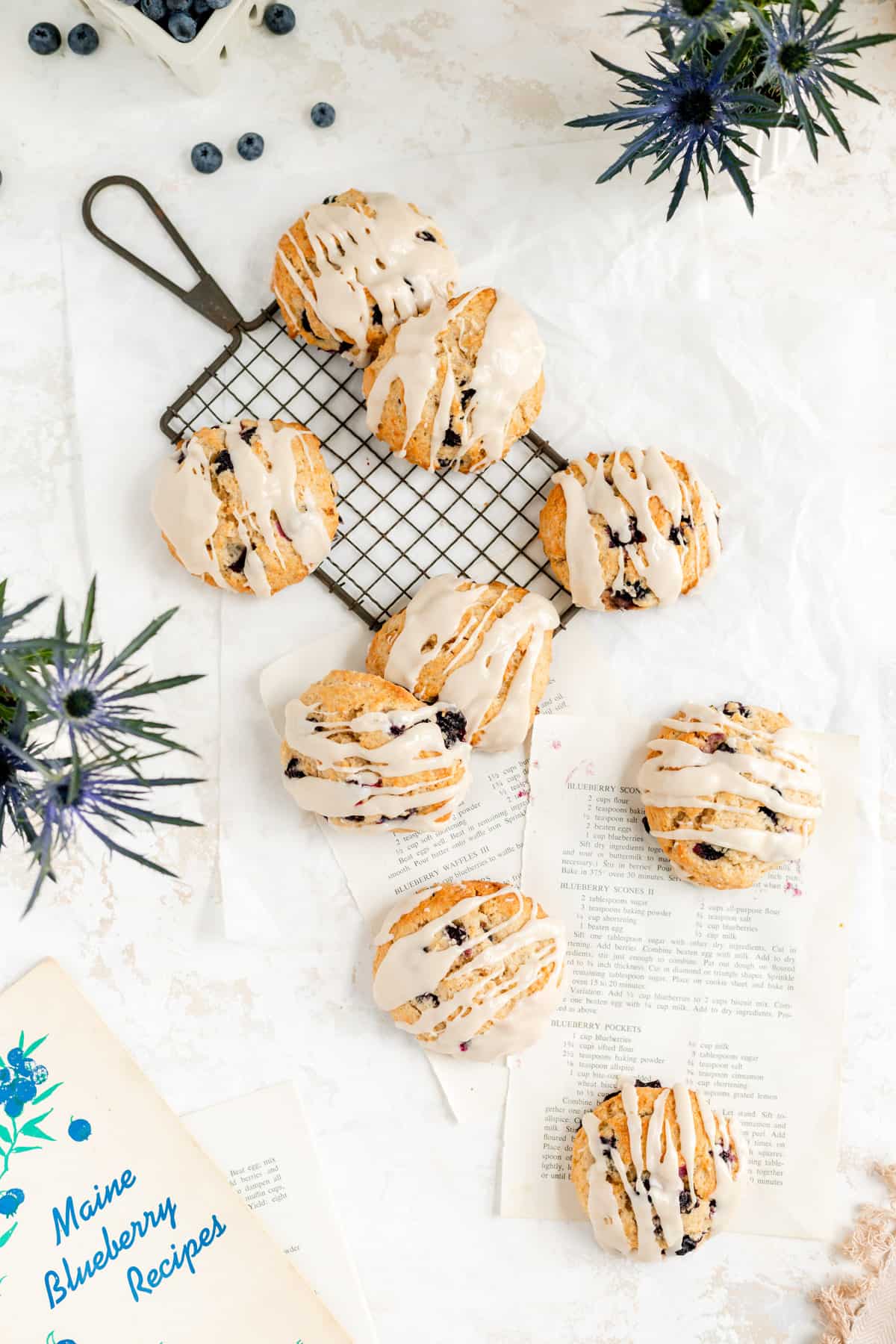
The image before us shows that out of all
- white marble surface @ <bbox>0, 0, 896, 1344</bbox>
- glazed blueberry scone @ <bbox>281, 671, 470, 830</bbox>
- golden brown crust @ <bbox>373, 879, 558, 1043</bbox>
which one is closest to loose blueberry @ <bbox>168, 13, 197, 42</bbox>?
white marble surface @ <bbox>0, 0, 896, 1344</bbox>

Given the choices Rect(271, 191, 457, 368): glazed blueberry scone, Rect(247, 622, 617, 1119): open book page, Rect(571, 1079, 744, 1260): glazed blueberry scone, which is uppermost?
Rect(271, 191, 457, 368): glazed blueberry scone

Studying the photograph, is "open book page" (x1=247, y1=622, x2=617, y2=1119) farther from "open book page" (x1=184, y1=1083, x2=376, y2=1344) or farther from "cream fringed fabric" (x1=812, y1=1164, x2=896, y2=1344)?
"cream fringed fabric" (x1=812, y1=1164, x2=896, y2=1344)

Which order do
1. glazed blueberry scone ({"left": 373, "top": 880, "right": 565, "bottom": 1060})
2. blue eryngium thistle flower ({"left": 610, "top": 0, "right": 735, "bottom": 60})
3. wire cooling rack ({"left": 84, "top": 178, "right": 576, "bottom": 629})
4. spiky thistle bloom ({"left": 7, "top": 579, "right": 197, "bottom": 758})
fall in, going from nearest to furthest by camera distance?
spiky thistle bloom ({"left": 7, "top": 579, "right": 197, "bottom": 758}) < blue eryngium thistle flower ({"left": 610, "top": 0, "right": 735, "bottom": 60}) < glazed blueberry scone ({"left": 373, "top": 880, "right": 565, "bottom": 1060}) < wire cooling rack ({"left": 84, "top": 178, "right": 576, "bottom": 629})

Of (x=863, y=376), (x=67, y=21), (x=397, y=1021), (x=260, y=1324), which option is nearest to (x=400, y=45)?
(x=67, y=21)

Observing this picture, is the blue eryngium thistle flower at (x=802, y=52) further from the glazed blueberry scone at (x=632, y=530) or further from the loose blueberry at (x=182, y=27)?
the loose blueberry at (x=182, y=27)

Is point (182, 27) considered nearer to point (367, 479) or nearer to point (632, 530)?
point (367, 479)

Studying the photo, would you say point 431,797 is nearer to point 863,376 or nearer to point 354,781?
point 354,781

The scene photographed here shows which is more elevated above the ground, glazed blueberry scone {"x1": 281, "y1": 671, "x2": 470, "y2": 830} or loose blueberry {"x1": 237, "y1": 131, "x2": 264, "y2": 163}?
loose blueberry {"x1": 237, "y1": 131, "x2": 264, "y2": 163}
